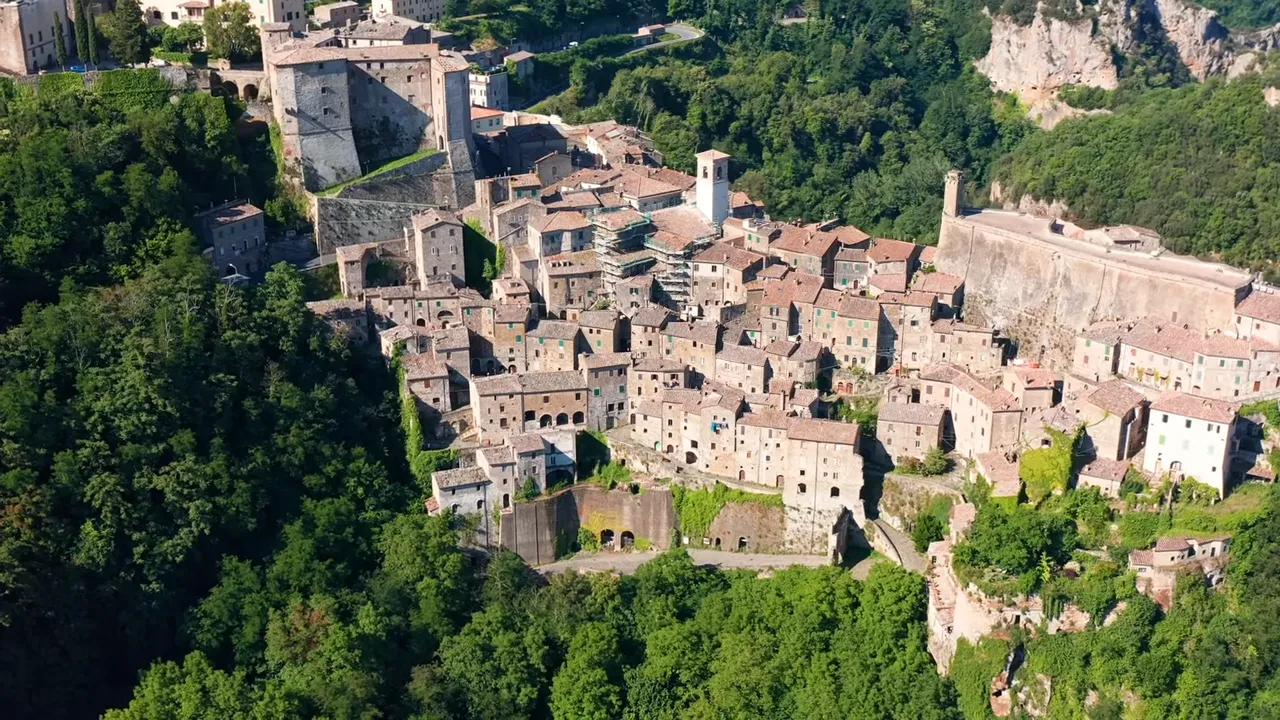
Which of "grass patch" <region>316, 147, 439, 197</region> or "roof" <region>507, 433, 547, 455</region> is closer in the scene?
"roof" <region>507, 433, 547, 455</region>

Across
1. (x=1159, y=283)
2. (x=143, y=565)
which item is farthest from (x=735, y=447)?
(x=143, y=565)

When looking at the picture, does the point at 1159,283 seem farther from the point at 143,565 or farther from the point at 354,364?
the point at 143,565

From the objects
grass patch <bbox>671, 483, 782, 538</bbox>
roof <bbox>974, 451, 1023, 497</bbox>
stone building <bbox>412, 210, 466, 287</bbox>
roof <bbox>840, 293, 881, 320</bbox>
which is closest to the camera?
roof <bbox>974, 451, 1023, 497</bbox>

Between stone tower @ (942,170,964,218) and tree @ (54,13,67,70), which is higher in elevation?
tree @ (54,13,67,70)

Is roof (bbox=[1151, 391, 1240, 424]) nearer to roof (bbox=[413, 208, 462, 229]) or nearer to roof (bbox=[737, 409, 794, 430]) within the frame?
roof (bbox=[737, 409, 794, 430])

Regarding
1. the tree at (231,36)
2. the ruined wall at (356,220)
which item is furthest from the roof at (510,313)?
the tree at (231,36)

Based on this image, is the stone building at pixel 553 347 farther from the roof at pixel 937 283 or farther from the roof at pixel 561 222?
the roof at pixel 937 283

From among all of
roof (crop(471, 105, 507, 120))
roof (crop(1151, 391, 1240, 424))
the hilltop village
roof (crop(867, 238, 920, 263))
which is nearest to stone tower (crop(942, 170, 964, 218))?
the hilltop village

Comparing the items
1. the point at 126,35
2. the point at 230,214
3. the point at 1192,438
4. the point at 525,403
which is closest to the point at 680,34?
the point at 126,35
